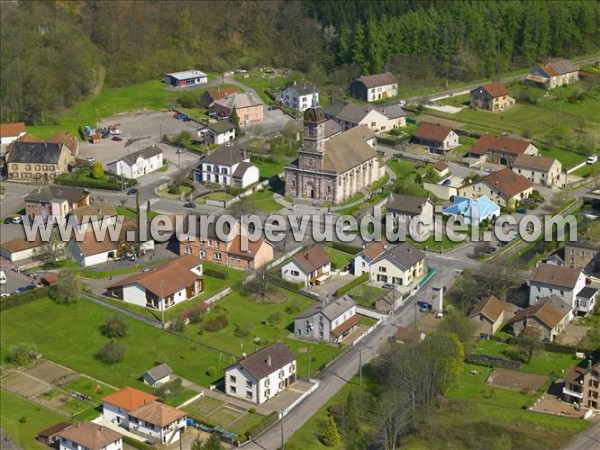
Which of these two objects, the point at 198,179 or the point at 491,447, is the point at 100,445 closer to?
the point at 491,447

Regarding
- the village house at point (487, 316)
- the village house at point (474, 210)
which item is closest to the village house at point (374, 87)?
the village house at point (474, 210)

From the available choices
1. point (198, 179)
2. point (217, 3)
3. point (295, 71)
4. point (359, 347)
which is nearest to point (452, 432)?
point (359, 347)

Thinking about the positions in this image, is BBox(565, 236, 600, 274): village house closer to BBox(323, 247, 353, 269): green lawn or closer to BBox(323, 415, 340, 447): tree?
BBox(323, 247, 353, 269): green lawn

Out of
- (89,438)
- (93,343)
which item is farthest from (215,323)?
(89,438)

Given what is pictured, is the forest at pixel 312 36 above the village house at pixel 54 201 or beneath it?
above

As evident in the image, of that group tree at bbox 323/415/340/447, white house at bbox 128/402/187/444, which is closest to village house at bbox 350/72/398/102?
white house at bbox 128/402/187/444

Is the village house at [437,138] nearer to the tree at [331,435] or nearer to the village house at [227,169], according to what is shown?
the village house at [227,169]

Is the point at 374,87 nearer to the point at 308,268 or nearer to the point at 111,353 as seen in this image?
the point at 308,268
